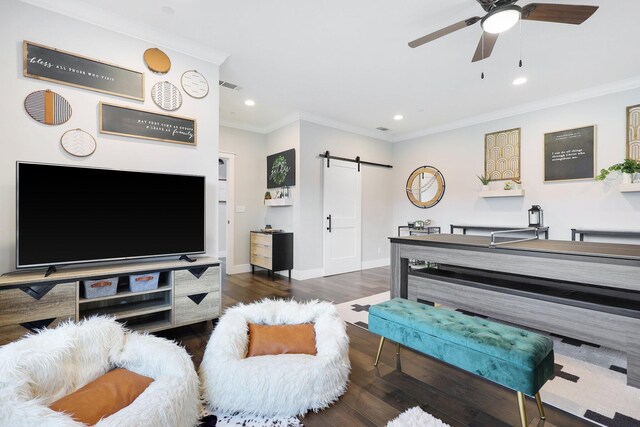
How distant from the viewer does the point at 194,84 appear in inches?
118

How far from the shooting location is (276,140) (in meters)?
5.42

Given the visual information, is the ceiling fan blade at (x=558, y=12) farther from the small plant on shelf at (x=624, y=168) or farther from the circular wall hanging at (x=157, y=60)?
the circular wall hanging at (x=157, y=60)

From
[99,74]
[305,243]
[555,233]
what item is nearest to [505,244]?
[555,233]

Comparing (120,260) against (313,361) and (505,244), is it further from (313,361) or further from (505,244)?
(505,244)

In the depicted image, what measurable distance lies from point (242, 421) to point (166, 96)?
9.05 ft

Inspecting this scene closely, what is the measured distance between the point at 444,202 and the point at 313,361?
467cm

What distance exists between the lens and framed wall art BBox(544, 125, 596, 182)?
4000 millimetres

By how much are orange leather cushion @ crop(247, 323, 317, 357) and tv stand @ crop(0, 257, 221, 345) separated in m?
0.87

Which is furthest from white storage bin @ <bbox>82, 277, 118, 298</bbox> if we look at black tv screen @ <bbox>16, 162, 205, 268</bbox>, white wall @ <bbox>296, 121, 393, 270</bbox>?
white wall @ <bbox>296, 121, 393, 270</bbox>

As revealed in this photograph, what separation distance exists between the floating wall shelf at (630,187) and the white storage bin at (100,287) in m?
5.50

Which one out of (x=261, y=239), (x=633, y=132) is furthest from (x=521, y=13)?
(x=261, y=239)

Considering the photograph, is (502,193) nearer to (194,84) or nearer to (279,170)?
(279,170)

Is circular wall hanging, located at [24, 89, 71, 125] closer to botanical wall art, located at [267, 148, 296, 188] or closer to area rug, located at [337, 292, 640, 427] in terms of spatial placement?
botanical wall art, located at [267, 148, 296, 188]

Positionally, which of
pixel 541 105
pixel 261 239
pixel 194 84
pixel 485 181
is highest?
pixel 541 105
